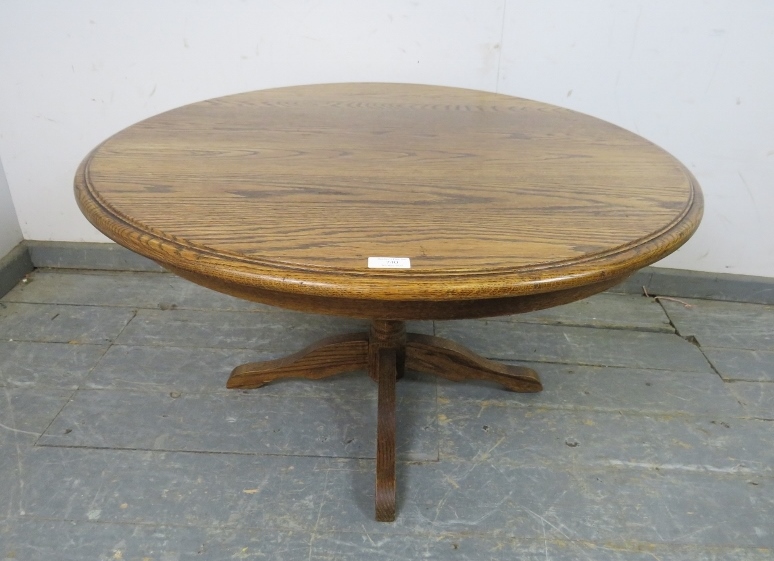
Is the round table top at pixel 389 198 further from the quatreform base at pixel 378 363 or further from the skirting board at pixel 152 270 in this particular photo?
the skirting board at pixel 152 270

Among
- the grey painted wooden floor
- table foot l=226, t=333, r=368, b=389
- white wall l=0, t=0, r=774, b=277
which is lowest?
the grey painted wooden floor

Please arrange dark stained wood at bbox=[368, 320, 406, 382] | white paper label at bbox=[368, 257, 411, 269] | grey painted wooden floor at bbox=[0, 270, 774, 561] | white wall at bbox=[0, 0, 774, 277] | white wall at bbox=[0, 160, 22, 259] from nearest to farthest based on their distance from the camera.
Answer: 1. white paper label at bbox=[368, 257, 411, 269]
2. grey painted wooden floor at bbox=[0, 270, 774, 561]
3. dark stained wood at bbox=[368, 320, 406, 382]
4. white wall at bbox=[0, 0, 774, 277]
5. white wall at bbox=[0, 160, 22, 259]

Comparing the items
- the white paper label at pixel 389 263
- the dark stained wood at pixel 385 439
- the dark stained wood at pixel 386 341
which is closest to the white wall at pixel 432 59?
the dark stained wood at pixel 386 341

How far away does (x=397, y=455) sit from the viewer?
1707mm

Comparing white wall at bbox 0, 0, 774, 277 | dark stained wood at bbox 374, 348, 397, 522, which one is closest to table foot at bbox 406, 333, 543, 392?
dark stained wood at bbox 374, 348, 397, 522

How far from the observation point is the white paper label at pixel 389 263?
3.02 feet

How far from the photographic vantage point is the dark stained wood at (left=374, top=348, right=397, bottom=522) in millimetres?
1503

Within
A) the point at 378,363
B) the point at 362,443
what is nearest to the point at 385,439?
the point at 362,443

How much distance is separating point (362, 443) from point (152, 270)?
133 centimetres

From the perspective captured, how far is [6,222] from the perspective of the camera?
8.04 ft

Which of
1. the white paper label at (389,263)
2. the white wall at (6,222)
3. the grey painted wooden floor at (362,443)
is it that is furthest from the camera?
the white wall at (6,222)

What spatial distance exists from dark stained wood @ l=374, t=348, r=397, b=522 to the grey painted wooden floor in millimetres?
55

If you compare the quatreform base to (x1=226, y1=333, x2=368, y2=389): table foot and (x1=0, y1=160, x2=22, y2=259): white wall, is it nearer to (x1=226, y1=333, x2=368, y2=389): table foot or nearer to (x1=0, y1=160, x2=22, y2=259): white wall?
(x1=226, y1=333, x2=368, y2=389): table foot

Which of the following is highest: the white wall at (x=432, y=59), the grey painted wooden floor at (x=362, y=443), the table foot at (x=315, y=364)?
the white wall at (x=432, y=59)
